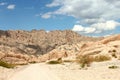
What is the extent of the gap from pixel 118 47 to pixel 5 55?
116257 mm

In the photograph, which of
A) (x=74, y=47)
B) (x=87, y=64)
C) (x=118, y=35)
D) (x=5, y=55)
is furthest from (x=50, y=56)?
(x=87, y=64)

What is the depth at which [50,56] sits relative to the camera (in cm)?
15350

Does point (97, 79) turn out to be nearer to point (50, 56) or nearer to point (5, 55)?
point (50, 56)

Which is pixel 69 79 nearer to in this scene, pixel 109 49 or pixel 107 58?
pixel 107 58

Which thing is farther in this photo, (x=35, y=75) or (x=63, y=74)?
(x=63, y=74)

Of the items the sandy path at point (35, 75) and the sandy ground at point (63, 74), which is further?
the sandy ground at point (63, 74)

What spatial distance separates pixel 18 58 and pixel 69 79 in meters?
170

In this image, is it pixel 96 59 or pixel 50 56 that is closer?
pixel 96 59

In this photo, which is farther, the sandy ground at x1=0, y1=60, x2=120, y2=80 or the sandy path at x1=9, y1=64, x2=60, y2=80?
the sandy ground at x1=0, y1=60, x2=120, y2=80

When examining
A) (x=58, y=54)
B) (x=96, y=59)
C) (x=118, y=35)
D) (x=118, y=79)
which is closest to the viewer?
(x=118, y=79)

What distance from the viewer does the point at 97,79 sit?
20172 mm

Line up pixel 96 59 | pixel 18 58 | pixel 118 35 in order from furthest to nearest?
pixel 18 58, pixel 118 35, pixel 96 59

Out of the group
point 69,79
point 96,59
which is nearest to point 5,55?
point 96,59

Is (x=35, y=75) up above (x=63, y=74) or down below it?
above
